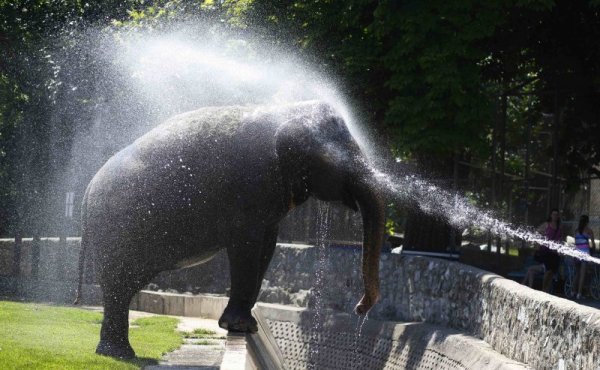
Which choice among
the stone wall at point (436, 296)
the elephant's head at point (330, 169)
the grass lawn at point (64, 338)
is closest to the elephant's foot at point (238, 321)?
the grass lawn at point (64, 338)

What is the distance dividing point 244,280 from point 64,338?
2226mm

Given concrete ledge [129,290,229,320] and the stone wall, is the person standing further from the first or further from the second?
concrete ledge [129,290,229,320]

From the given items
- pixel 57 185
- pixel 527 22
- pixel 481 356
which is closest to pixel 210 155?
pixel 481 356

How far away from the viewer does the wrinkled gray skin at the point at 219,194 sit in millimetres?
12516

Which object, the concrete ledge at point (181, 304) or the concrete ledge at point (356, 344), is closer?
the concrete ledge at point (356, 344)

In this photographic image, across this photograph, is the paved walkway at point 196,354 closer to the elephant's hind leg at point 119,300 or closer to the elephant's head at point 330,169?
the elephant's hind leg at point 119,300

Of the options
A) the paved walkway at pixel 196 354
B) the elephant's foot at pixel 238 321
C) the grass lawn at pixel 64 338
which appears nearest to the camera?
the grass lawn at pixel 64 338

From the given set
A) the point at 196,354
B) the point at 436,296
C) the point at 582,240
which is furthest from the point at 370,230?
the point at 582,240

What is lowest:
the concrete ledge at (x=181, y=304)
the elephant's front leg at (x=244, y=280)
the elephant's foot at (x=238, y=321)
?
the concrete ledge at (x=181, y=304)

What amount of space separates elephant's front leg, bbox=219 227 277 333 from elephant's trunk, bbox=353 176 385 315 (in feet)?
3.38

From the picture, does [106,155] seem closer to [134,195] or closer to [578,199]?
[578,199]

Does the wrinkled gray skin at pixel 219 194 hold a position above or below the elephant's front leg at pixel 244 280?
above

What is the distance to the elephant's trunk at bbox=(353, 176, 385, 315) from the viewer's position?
1288 cm

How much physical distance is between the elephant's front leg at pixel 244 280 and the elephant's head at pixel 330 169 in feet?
2.19
